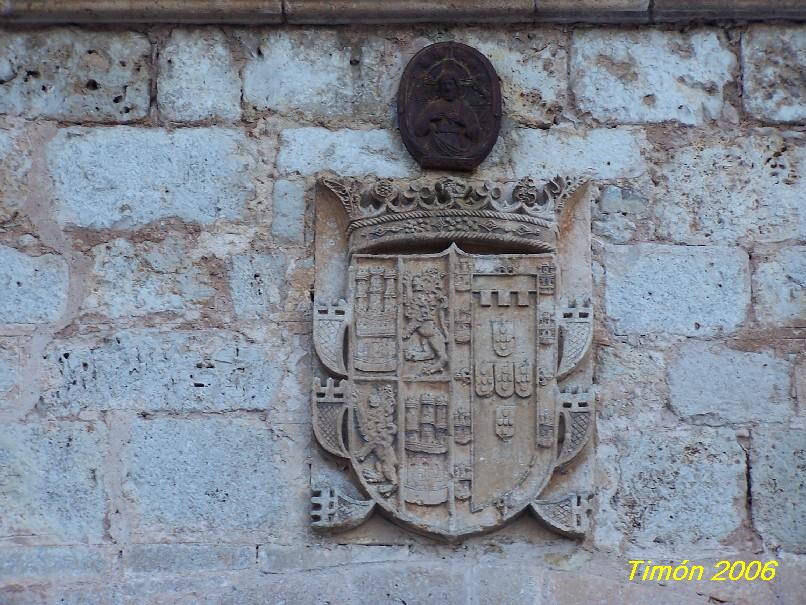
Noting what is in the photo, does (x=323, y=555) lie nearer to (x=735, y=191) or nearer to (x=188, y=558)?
(x=188, y=558)

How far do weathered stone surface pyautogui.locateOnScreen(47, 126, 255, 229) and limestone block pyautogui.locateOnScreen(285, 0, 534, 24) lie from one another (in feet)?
1.42

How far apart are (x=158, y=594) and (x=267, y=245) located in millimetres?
1060

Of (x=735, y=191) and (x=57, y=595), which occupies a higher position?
(x=735, y=191)

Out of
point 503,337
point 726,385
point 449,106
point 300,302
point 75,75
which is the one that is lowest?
point 726,385

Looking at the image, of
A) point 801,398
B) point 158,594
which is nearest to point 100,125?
point 158,594

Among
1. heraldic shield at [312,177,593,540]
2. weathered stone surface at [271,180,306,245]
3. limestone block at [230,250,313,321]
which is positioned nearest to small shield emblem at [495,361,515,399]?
heraldic shield at [312,177,593,540]

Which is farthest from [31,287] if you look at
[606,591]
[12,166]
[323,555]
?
[606,591]

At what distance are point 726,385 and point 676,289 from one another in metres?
0.32

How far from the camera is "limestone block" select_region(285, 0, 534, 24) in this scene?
15.1ft

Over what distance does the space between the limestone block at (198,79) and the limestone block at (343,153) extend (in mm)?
203

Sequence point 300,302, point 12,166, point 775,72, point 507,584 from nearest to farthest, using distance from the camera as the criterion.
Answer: point 507,584 < point 300,302 < point 12,166 < point 775,72

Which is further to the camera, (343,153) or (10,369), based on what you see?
(343,153)

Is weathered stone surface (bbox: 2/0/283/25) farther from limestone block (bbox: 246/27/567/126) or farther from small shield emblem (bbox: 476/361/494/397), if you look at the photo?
small shield emblem (bbox: 476/361/494/397)

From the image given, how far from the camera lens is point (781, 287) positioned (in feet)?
14.8
